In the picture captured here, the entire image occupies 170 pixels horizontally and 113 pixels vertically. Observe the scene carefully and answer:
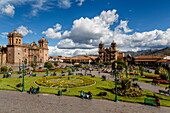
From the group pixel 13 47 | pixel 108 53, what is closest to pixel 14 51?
pixel 13 47

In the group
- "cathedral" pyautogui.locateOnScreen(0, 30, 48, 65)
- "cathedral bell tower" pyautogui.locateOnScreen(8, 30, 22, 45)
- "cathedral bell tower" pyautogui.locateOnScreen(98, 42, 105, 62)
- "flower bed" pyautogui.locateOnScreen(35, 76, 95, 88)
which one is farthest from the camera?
"cathedral bell tower" pyautogui.locateOnScreen(98, 42, 105, 62)

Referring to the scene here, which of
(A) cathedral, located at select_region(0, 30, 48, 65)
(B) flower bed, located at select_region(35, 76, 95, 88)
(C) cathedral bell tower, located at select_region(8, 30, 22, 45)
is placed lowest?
(B) flower bed, located at select_region(35, 76, 95, 88)

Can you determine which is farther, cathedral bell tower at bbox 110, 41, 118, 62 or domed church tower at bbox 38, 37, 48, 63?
cathedral bell tower at bbox 110, 41, 118, 62

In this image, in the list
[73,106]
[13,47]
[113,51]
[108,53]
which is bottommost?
[73,106]

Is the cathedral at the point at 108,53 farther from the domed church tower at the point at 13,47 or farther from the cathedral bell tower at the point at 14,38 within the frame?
the cathedral bell tower at the point at 14,38

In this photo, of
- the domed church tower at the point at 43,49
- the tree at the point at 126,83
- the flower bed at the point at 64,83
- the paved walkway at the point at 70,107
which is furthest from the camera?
the domed church tower at the point at 43,49

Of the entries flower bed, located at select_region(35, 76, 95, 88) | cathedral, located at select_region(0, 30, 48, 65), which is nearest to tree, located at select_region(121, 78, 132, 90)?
flower bed, located at select_region(35, 76, 95, 88)

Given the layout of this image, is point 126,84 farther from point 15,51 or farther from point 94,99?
point 15,51

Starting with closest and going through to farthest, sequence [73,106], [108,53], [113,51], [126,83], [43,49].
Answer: [73,106] < [126,83] < [43,49] < [113,51] < [108,53]

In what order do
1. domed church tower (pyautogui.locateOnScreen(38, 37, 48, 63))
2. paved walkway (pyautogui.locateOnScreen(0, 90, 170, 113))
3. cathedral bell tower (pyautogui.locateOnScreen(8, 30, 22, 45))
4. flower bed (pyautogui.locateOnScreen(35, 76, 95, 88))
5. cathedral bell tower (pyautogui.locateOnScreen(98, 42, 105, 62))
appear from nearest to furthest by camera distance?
paved walkway (pyautogui.locateOnScreen(0, 90, 170, 113)) < flower bed (pyautogui.locateOnScreen(35, 76, 95, 88)) < cathedral bell tower (pyautogui.locateOnScreen(8, 30, 22, 45)) < domed church tower (pyautogui.locateOnScreen(38, 37, 48, 63)) < cathedral bell tower (pyautogui.locateOnScreen(98, 42, 105, 62))

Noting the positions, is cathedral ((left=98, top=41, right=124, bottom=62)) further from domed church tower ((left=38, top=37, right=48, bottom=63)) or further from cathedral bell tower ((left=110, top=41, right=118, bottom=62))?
domed church tower ((left=38, top=37, right=48, bottom=63))

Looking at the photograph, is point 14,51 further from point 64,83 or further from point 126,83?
point 126,83

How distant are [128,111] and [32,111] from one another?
8931mm

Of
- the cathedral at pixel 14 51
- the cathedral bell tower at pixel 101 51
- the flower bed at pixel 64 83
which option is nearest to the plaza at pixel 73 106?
the flower bed at pixel 64 83
